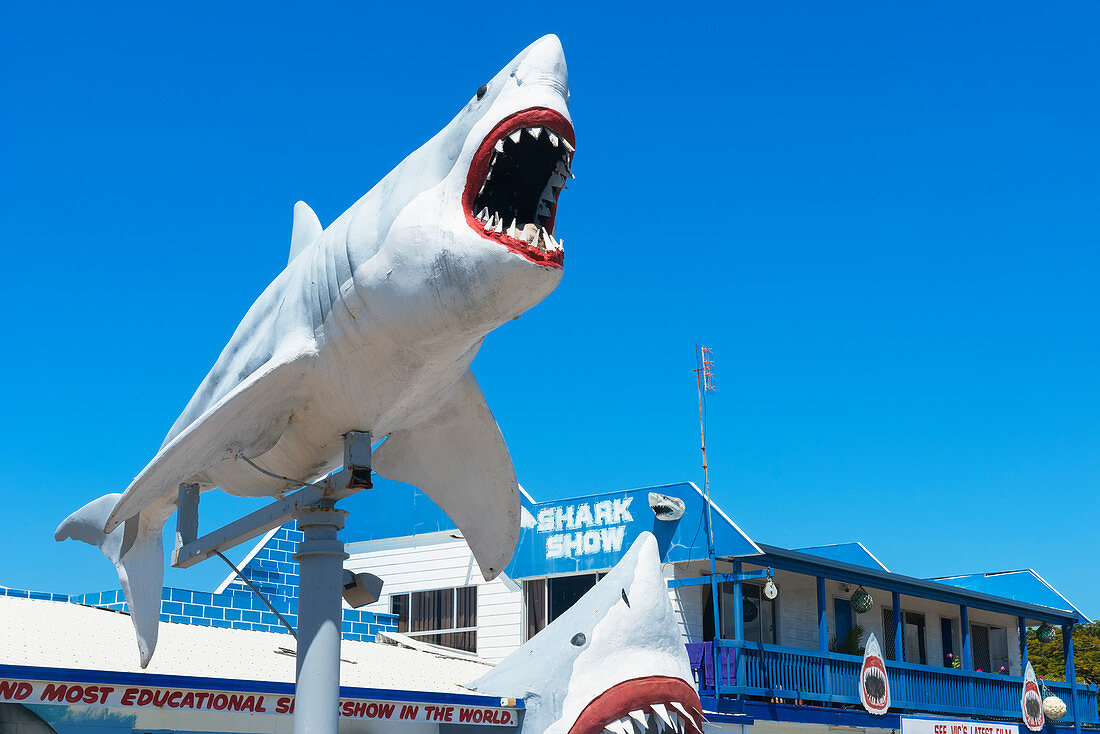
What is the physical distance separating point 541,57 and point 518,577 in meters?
14.6

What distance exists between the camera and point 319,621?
546cm

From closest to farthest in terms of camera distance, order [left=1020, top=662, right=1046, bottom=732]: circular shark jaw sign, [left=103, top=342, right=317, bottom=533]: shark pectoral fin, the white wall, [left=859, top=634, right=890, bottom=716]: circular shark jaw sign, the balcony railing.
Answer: [left=103, top=342, right=317, bottom=533]: shark pectoral fin
the balcony railing
[left=859, top=634, right=890, bottom=716]: circular shark jaw sign
the white wall
[left=1020, top=662, right=1046, bottom=732]: circular shark jaw sign

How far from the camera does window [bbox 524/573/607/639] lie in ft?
59.6

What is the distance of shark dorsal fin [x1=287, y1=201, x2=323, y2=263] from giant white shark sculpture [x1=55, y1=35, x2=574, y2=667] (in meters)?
0.01

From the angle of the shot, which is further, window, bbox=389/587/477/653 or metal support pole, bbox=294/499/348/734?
window, bbox=389/587/477/653

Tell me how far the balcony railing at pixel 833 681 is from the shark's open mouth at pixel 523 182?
12.5m

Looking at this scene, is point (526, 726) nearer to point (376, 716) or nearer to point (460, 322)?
point (376, 716)

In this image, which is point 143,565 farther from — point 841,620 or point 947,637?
point 947,637

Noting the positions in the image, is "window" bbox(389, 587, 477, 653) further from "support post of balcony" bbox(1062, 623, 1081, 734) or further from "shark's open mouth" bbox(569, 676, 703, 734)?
"support post of balcony" bbox(1062, 623, 1081, 734)

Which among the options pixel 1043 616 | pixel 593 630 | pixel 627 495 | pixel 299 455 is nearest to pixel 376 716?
pixel 593 630

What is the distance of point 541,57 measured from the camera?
15.5 feet

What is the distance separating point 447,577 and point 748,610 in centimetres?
512

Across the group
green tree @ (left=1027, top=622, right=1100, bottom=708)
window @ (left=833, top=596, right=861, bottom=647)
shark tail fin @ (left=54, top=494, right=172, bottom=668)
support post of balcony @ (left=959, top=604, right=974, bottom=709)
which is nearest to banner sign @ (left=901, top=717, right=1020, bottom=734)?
support post of balcony @ (left=959, top=604, right=974, bottom=709)

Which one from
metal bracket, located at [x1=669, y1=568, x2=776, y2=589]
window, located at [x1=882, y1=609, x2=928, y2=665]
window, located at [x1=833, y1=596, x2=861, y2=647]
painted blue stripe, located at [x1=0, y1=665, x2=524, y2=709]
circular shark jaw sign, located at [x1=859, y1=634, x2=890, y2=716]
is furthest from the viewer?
window, located at [x1=882, y1=609, x2=928, y2=665]
